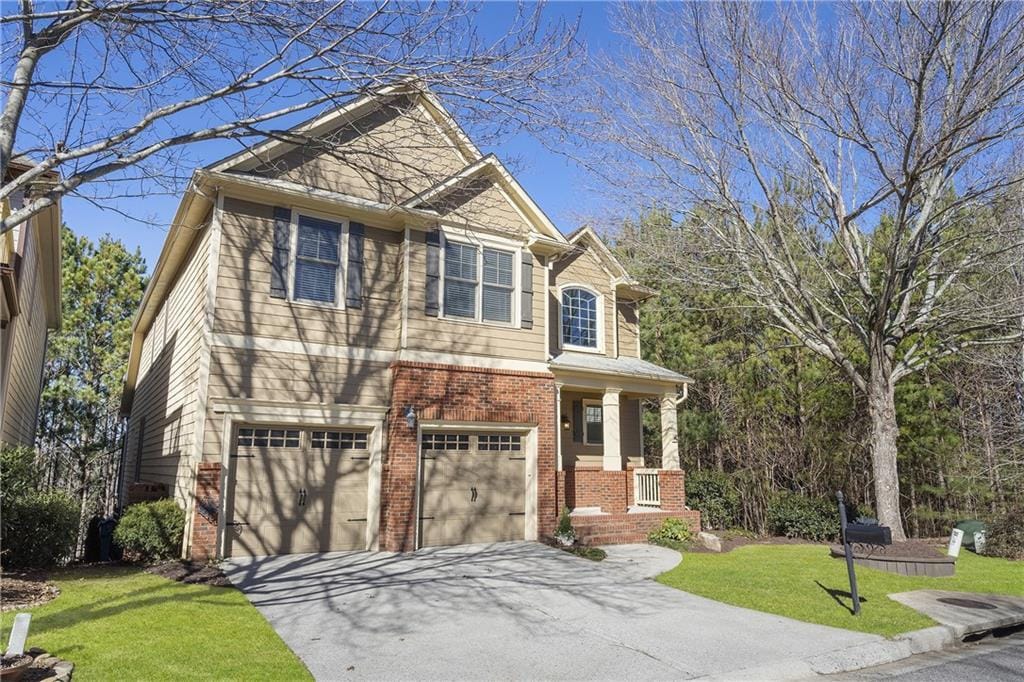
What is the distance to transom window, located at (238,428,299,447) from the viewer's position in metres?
10.8

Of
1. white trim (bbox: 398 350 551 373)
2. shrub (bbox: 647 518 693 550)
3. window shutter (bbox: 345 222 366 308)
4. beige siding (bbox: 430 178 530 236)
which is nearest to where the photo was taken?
window shutter (bbox: 345 222 366 308)

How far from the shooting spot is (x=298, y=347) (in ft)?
37.1

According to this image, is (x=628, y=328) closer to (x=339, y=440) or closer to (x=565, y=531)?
(x=565, y=531)

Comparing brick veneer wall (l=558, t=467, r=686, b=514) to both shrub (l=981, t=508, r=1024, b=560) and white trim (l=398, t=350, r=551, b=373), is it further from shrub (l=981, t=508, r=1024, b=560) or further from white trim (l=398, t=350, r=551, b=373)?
shrub (l=981, t=508, r=1024, b=560)

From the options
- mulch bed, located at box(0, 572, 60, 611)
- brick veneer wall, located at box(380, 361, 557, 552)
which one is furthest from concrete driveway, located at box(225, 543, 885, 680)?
mulch bed, located at box(0, 572, 60, 611)

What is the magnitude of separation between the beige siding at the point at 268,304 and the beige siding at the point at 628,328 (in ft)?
25.0

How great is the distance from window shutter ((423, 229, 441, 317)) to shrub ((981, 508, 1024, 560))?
43.7 ft

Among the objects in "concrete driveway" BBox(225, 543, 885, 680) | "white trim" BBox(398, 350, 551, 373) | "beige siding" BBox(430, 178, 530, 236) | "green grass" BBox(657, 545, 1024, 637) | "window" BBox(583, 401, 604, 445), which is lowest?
"green grass" BBox(657, 545, 1024, 637)

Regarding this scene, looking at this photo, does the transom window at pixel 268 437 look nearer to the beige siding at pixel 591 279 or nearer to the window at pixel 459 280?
the window at pixel 459 280

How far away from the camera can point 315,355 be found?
11461 mm

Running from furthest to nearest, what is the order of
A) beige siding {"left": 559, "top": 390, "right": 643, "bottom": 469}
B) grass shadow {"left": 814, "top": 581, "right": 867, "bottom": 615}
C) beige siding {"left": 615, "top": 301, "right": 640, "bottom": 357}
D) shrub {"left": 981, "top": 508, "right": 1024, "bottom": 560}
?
beige siding {"left": 615, "top": 301, "right": 640, "bottom": 357}, beige siding {"left": 559, "top": 390, "right": 643, "bottom": 469}, shrub {"left": 981, "top": 508, "right": 1024, "bottom": 560}, grass shadow {"left": 814, "top": 581, "right": 867, "bottom": 615}

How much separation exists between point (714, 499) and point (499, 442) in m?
7.50

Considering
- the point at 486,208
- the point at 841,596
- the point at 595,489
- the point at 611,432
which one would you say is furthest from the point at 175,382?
the point at 841,596

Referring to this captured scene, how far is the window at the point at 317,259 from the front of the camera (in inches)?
456
